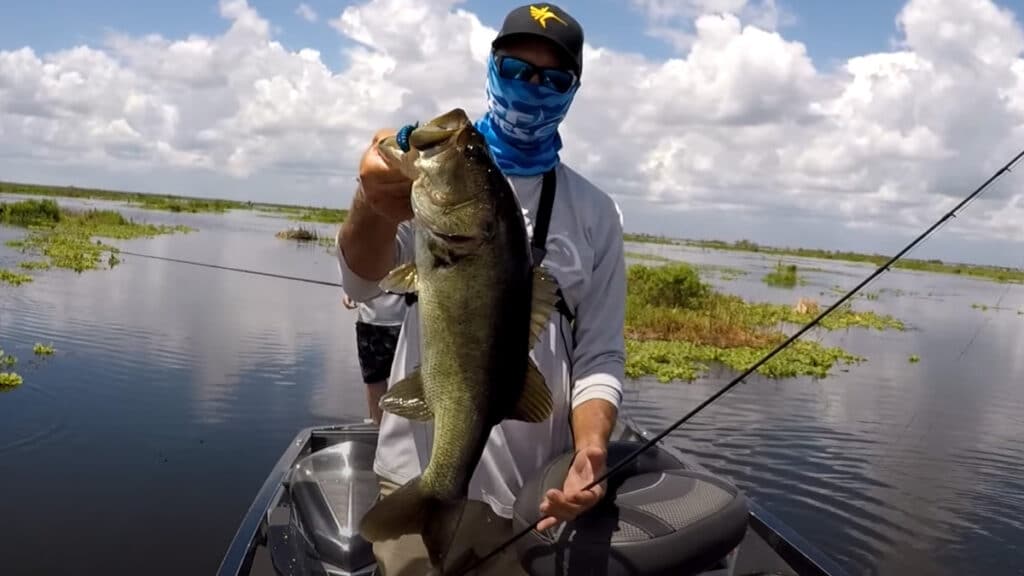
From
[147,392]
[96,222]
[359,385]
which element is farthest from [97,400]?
[96,222]

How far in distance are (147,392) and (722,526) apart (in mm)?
12381

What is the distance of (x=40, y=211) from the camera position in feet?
166

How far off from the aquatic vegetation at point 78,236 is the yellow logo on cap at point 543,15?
60.8 feet

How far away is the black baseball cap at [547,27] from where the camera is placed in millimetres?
2967

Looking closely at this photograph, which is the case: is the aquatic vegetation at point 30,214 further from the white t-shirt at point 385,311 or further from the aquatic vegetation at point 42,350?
the white t-shirt at point 385,311

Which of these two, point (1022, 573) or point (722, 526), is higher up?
point (722, 526)

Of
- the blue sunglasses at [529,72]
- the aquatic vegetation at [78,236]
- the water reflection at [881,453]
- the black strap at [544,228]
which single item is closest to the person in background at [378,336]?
the black strap at [544,228]

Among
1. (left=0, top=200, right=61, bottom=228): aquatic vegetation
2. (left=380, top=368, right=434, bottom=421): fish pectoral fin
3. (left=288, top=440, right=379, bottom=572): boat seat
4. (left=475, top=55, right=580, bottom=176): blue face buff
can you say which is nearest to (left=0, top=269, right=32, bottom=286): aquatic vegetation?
(left=288, top=440, right=379, bottom=572): boat seat

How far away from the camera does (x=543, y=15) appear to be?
2992 mm

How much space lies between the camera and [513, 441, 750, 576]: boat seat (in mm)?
3021

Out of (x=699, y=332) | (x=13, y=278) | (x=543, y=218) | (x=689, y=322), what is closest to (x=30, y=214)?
(x=13, y=278)

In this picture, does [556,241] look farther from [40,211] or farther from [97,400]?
[40,211]

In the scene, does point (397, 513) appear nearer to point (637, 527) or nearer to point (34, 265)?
point (637, 527)

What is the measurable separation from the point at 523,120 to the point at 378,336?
12.7 feet
